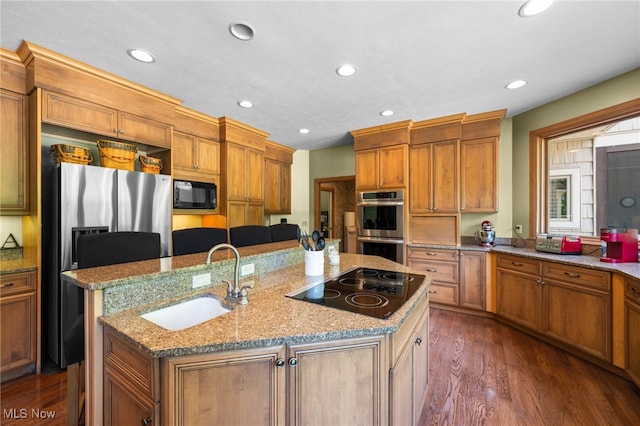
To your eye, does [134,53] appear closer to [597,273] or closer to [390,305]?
[390,305]

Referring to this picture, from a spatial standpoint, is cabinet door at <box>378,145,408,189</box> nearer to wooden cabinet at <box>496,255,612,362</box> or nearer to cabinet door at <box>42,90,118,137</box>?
wooden cabinet at <box>496,255,612,362</box>

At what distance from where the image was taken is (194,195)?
3273 millimetres

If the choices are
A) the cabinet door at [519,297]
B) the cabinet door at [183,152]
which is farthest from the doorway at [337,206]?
the cabinet door at [519,297]

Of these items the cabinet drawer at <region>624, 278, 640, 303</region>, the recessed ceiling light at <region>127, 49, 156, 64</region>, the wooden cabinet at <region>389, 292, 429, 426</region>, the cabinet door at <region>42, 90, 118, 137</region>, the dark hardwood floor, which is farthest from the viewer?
the cabinet door at <region>42, 90, 118, 137</region>

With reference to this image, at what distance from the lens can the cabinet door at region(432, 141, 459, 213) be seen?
355 centimetres

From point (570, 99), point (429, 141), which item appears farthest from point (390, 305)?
point (570, 99)

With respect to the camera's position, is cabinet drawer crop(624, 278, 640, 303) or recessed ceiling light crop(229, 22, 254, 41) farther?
cabinet drawer crop(624, 278, 640, 303)

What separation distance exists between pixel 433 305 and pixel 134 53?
4236mm

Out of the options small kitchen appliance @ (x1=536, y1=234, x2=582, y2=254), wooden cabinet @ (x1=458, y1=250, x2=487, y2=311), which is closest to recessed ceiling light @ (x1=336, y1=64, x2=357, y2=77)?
wooden cabinet @ (x1=458, y1=250, x2=487, y2=311)

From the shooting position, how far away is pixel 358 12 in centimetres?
164

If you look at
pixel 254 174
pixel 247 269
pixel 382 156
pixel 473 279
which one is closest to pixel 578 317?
pixel 473 279

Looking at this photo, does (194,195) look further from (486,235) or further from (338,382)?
(486,235)

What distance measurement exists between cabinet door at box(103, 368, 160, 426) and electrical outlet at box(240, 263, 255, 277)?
2.53 feet

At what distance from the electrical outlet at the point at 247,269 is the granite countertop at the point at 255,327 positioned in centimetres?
32
